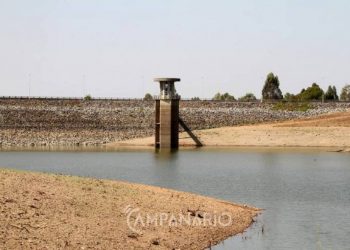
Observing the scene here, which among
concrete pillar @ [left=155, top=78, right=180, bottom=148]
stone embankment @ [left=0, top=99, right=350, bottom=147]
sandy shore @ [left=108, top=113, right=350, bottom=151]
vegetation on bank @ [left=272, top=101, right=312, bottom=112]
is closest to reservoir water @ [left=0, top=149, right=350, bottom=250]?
concrete pillar @ [left=155, top=78, right=180, bottom=148]

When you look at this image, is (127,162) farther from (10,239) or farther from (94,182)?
(10,239)

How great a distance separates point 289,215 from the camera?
36.8 meters

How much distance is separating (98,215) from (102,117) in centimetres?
10612

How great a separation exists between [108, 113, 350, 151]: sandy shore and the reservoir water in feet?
84.8

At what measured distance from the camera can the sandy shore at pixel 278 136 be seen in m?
114

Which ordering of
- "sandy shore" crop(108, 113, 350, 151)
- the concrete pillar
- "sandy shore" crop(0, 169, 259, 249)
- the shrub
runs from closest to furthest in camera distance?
"sandy shore" crop(0, 169, 259, 249)
the concrete pillar
"sandy shore" crop(108, 113, 350, 151)
the shrub

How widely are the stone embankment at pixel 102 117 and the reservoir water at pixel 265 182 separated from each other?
37.9 metres

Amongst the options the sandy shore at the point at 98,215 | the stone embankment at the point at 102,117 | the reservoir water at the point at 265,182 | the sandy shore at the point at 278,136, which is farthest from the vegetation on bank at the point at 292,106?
the sandy shore at the point at 98,215

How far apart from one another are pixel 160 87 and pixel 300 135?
23.6 m

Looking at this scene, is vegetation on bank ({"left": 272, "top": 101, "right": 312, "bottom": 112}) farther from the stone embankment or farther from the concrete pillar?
the concrete pillar

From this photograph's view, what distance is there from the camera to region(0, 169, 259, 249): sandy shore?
25.5 m

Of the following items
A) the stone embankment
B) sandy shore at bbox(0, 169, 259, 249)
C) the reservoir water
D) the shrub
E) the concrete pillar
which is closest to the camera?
sandy shore at bbox(0, 169, 259, 249)

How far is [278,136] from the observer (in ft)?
380

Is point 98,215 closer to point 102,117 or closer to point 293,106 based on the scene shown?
point 102,117
